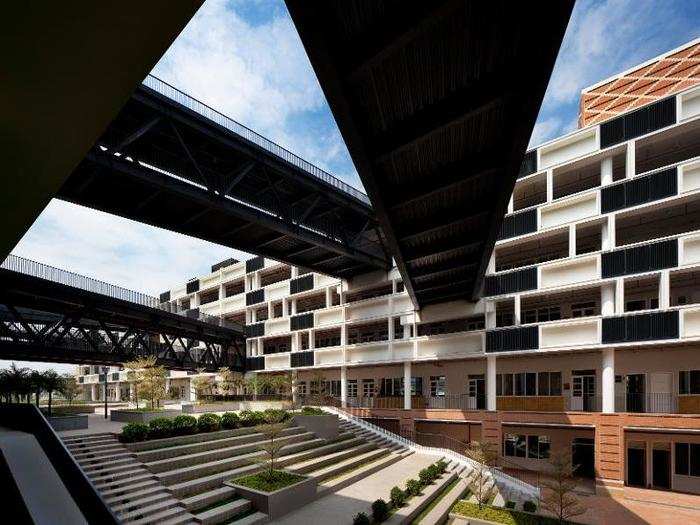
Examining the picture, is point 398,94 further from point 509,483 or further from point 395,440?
point 395,440

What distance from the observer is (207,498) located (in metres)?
14.7

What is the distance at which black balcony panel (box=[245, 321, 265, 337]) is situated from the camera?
1678 inches

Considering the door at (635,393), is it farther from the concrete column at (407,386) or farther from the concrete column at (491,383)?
the concrete column at (407,386)

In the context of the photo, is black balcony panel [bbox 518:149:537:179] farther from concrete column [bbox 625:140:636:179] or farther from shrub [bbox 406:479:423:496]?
shrub [bbox 406:479:423:496]

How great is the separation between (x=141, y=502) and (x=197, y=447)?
5.51 meters

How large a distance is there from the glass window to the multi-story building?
0.19ft

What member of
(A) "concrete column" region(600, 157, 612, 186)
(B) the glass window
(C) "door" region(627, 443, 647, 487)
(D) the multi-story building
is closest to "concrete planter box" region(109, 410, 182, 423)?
(D) the multi-story building

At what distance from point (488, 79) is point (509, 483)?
2145 cm

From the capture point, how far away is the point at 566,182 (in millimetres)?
28016

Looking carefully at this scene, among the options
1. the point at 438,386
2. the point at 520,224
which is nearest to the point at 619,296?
the point at 520,224

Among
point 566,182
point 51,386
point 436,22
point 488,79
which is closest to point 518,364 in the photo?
point 566,182

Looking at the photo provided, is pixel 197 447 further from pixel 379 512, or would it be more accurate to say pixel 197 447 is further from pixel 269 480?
pixel 379 512

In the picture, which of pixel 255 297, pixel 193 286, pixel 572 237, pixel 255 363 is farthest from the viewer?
pixel 193 286

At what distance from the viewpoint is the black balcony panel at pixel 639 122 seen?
2248 cm
